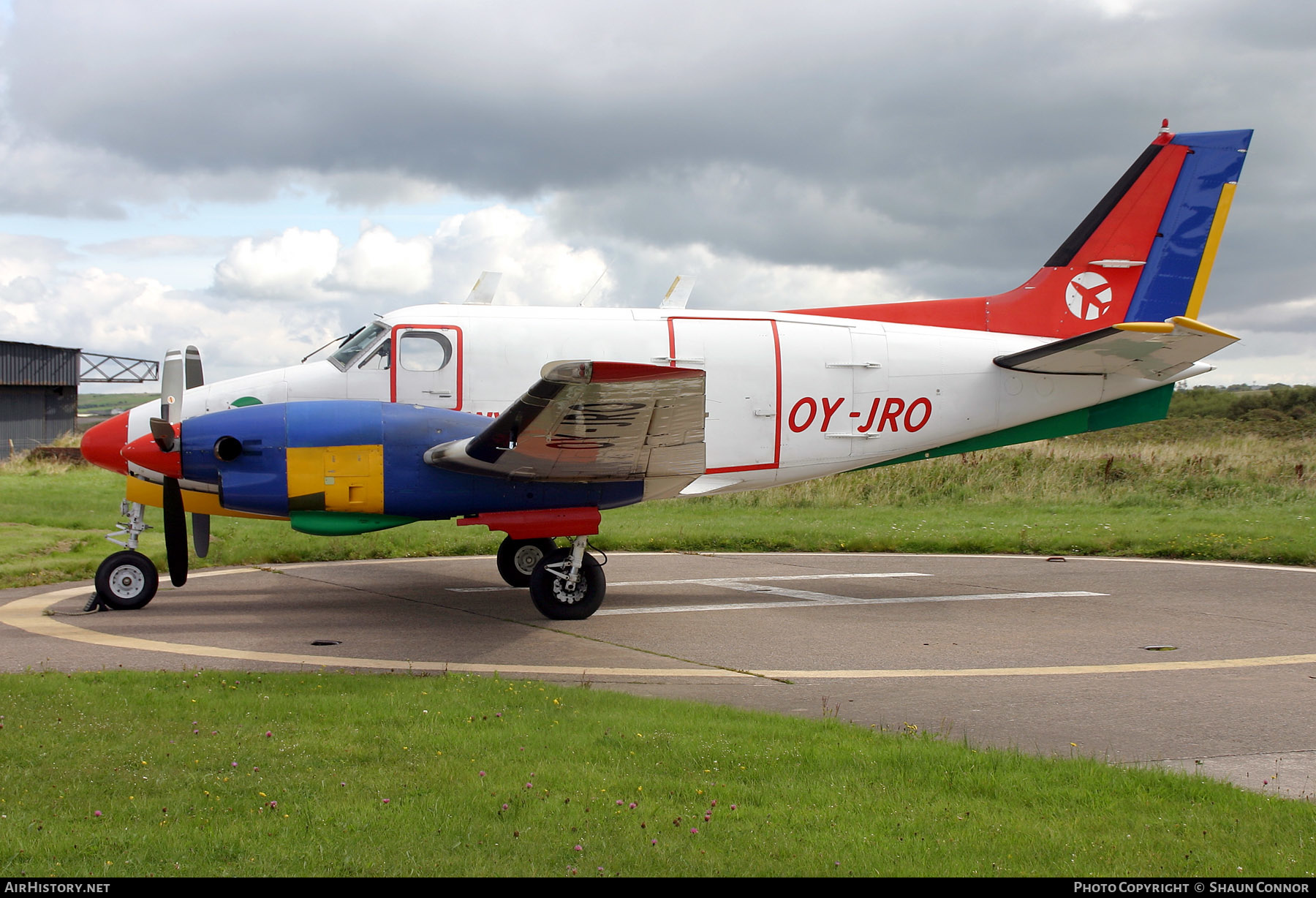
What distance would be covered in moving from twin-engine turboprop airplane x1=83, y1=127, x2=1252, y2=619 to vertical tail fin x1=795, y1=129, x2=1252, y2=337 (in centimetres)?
3

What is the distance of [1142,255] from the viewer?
43.7 feet

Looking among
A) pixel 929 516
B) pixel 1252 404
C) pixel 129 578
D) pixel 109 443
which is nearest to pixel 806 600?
pixel 129 578

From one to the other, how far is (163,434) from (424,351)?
9.42ft

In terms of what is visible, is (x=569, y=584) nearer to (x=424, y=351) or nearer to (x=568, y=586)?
(x=568, y=586)

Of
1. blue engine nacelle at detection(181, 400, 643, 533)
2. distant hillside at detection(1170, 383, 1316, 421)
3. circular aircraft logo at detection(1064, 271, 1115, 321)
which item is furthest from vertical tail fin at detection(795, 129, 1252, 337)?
distant hillside at detection(1170, 383, 1316, 421)

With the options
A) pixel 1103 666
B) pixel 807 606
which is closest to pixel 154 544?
pixel 807 606

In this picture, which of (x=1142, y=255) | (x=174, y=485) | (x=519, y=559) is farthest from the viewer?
(x=1142, y=255)

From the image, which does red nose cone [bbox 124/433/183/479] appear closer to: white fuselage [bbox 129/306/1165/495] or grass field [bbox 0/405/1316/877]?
white fuselage [bbox 129/306/1165/495]

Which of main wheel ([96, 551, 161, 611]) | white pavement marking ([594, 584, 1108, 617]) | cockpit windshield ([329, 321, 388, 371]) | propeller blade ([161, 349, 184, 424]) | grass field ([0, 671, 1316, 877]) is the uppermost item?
cockpit windshield ([329, 321, 388, 371])

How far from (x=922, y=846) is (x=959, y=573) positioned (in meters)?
10.6

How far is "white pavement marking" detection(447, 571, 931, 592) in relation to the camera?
12.7m

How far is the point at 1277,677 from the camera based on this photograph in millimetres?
8023

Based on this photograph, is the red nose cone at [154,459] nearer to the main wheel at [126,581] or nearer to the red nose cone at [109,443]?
the red nose cone at [109,443]

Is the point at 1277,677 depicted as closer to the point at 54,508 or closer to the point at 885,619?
the point at 885,619
